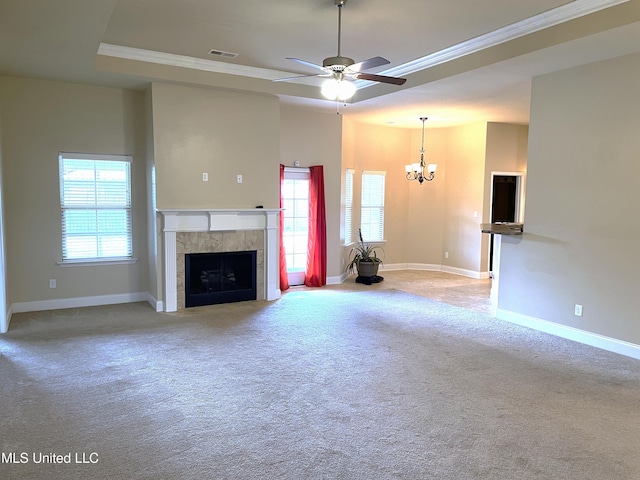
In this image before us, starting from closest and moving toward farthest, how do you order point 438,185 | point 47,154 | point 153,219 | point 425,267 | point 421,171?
point 47,154
point 153,219
point 421,171
point 438,185
point 425,267

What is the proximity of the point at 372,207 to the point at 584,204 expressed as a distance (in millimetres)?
4608

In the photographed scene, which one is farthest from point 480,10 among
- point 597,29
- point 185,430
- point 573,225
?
point 185,430

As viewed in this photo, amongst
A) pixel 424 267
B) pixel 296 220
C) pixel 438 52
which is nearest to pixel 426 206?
pixel 424 267

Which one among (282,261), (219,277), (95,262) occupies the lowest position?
(219,277)

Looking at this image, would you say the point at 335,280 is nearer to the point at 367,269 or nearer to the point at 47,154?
the point at 367,269

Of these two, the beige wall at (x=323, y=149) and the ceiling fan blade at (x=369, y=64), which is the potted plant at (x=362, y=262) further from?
the ceiling fan blade at (x=369, y=64)

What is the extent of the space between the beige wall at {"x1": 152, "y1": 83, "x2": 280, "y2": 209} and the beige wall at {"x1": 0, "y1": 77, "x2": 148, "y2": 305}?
0.76 metres

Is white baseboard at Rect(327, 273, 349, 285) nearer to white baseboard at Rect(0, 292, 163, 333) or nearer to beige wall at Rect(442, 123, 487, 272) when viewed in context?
beige wall at Rect(442, 123, 487, 272)

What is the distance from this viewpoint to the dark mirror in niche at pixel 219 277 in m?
6.06

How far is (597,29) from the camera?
3.72 m

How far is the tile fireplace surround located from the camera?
584 centimetres

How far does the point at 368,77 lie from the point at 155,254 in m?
3.66

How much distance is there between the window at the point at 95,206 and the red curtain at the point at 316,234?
108 inches

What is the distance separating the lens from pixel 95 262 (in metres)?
6.05
